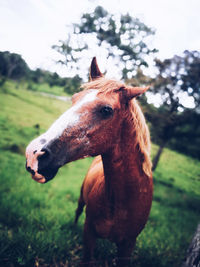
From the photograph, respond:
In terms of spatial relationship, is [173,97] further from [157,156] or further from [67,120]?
[67,120]

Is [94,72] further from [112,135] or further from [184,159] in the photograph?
[184,159]

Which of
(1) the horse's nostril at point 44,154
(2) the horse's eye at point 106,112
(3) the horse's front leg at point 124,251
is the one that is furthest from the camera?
(3) the horse's front leg at point 124,251

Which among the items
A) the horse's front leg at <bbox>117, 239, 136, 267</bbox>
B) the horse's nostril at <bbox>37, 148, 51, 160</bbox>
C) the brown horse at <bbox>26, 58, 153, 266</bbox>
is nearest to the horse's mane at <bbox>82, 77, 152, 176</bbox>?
the brown horse at <bbox>26, 58, 153, 266</bbox>

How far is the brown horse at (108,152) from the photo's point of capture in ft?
3.89

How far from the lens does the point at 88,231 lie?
2.06m

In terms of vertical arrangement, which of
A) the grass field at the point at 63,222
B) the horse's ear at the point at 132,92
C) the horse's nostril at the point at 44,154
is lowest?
the grass field at the point at 63,222

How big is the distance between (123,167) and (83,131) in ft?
1.97

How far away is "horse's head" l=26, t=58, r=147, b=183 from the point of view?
113cm

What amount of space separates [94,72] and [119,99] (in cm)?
58

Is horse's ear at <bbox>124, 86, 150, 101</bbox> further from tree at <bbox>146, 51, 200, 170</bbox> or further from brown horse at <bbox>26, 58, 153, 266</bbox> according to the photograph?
tree at <bbox>146, 51, 200, 170</bbox>

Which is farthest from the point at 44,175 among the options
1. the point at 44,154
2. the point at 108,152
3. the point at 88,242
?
the point at 88,242

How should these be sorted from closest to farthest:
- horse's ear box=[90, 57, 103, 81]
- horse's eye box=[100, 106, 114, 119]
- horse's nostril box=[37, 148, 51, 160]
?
1. horse's nostril box=[37, 148, 51, 160]
2. horse's eye box=[100, 106, 114, 119]
3. horse's ear box=[90, 57, 103, 81]

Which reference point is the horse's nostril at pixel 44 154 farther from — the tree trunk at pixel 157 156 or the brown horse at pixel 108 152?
the tree trunk at pixel 157 156

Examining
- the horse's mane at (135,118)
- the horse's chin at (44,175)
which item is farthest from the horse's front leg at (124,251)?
the horse's chin at (44,175)
